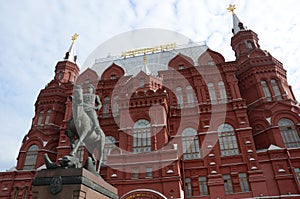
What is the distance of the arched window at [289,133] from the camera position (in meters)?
20.8

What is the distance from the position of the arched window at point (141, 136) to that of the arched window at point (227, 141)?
6.67m

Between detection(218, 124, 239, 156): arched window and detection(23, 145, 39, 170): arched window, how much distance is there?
17.7 meters

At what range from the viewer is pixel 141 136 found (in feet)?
66.0

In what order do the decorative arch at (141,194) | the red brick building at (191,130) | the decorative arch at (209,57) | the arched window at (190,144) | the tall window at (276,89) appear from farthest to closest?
the decorative arch at (209,57) < the tall window at (276,89) < the arched window at (190,144) < the red brick building at (191,130) < the decorative arch at (141,194)

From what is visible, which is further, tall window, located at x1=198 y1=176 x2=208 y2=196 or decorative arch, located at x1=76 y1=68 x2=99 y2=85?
decorative arch, located at x1=76 y1=68 x2=99 y2=85

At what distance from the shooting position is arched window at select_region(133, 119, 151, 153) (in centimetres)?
1958

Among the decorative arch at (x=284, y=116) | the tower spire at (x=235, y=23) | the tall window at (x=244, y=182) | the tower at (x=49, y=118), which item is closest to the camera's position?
the tall window at (x=244, y=182)

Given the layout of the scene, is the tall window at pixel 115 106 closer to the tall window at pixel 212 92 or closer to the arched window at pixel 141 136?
the arched window at pixel 141 136

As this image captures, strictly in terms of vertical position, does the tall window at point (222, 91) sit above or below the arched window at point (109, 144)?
above

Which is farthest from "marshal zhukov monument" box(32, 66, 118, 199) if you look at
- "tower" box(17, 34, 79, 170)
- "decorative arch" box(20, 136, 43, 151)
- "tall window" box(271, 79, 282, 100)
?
"tall window" box(271, 79, 282, 100)

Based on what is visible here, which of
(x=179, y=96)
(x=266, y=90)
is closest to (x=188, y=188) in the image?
(x=179, y=96)

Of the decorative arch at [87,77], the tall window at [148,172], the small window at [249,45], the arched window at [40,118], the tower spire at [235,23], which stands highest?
the tower spire at [235,23]

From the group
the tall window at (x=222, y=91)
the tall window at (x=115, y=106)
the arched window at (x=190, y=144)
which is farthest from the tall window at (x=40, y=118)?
the tall window at (x=222, y=91)

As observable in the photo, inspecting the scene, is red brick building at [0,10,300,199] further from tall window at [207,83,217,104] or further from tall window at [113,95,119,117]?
tall window at [113,95,119,117]
